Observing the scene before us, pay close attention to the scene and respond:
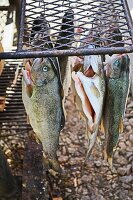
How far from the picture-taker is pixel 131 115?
16.3 feet

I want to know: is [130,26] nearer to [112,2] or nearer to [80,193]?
[112,2]

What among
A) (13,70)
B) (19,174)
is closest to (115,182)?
(19,174)

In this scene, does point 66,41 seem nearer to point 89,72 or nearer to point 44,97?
point 89,72

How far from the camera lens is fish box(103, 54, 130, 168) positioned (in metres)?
2.52

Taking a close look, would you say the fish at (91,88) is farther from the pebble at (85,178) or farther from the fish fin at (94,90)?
the pebble at (85,178)

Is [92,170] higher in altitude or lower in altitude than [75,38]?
lower

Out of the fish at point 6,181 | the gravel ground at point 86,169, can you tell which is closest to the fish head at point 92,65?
the fish at point 6,181

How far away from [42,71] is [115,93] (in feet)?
1.58

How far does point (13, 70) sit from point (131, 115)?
1.50 metres

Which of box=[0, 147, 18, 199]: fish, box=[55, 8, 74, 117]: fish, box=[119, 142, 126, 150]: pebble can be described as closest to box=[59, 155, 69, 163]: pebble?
box=[119, 142, 126, 150]: pebble

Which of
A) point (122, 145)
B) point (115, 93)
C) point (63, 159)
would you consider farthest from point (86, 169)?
point (115, 93)

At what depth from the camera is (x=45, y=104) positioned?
2561 millimetres

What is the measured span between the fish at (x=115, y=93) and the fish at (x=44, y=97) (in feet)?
0.97

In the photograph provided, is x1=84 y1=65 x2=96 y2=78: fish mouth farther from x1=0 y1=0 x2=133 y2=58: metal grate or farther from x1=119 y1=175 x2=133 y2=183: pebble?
x1=119 y1=175 x2=133 y2=183: pebble
